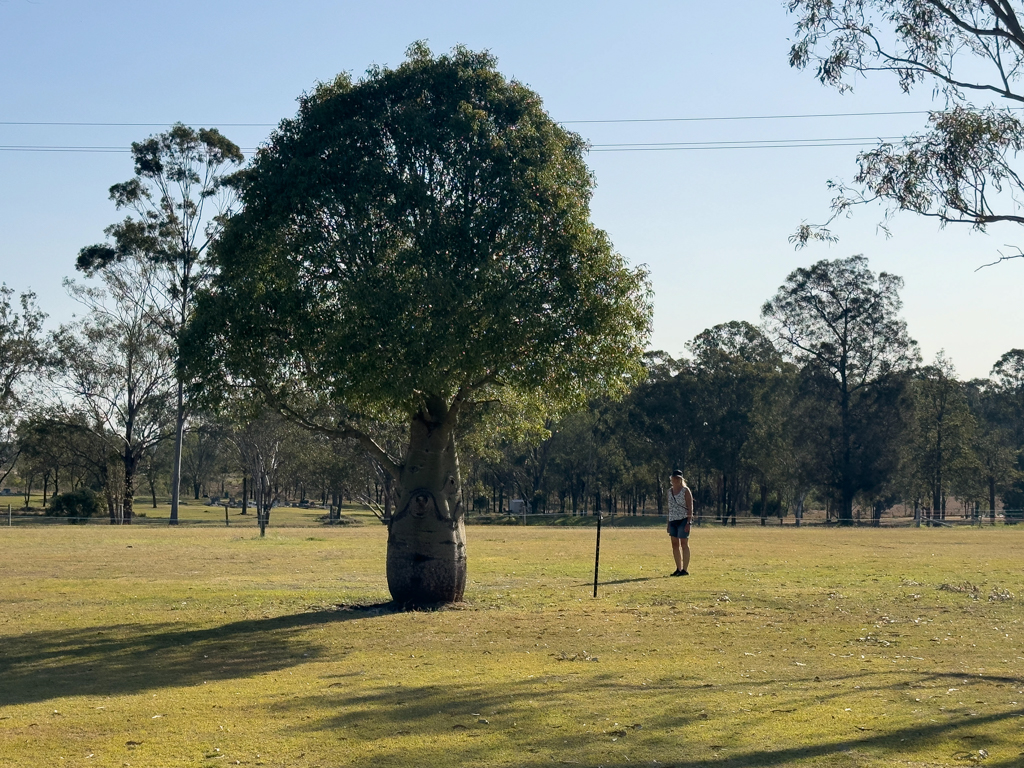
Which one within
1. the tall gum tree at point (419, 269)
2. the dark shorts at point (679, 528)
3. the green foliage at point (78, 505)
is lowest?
the green foliage at point (78, 505)

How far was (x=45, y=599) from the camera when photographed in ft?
56.7

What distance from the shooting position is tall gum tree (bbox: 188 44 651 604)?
45.6 ft

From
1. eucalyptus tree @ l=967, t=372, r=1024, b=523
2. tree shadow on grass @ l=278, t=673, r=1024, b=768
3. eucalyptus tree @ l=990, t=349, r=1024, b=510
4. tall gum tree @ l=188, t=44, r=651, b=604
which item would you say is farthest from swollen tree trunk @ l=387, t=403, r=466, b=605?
eucalyptus tree @ l=990, t=349, r=1024, b=510

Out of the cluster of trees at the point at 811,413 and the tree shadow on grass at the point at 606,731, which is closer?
the tree shadow on grass at the point at 606,731

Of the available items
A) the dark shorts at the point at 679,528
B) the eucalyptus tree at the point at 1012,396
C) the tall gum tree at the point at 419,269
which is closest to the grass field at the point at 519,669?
the dark shorts at the point at 679,528

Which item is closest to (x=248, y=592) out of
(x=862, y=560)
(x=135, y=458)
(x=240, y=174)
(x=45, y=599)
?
(x=45, y=599)

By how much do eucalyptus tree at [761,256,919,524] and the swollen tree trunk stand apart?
56.3 meters

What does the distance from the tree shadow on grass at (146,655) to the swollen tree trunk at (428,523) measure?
0.61 metres

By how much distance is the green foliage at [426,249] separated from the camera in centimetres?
1421

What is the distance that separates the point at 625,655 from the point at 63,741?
6154 millimetres

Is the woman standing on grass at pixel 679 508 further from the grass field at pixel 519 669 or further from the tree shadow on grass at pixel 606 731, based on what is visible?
the tree shadow on grass at pixel 606 731

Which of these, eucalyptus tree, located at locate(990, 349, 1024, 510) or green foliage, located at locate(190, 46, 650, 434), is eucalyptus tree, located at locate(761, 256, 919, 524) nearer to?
eucalyptus tree, located at locate(990, 349, 1024, 510)

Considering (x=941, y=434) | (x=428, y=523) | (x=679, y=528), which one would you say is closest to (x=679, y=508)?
(x=679, y=528)

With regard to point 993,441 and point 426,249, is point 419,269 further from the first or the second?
point 993,441
